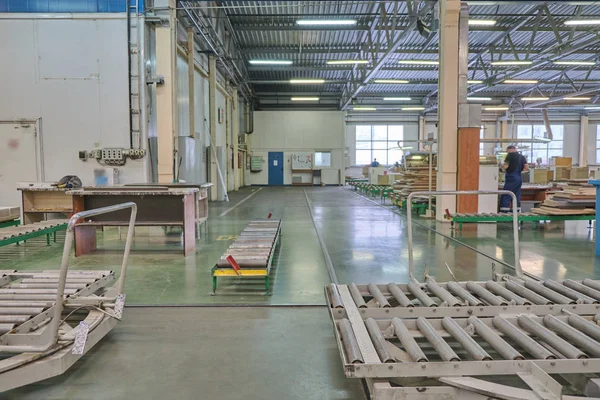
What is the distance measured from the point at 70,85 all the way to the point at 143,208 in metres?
5.00

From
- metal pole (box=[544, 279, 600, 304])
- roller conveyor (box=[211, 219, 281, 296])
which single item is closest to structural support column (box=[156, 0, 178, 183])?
roller conveyor (box=[211, 219, 281, 296])

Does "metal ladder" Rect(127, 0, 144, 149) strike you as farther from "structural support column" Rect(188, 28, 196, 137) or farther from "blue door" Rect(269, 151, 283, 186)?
"blue door" Rect(269, 151, 283, 186)

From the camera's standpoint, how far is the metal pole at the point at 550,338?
2.25 meters

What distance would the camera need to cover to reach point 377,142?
97.1ft

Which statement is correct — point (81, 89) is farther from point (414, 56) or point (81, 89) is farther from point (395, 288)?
point (414, 56)

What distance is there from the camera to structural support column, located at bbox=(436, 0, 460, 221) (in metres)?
8.98

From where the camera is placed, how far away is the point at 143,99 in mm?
9188

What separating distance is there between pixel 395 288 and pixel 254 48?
16603mm

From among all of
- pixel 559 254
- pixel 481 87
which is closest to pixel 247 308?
pixel 559 254

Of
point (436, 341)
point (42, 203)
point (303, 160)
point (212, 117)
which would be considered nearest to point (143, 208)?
point (42, 203)

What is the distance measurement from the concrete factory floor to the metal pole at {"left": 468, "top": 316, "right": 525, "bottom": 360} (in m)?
0.86

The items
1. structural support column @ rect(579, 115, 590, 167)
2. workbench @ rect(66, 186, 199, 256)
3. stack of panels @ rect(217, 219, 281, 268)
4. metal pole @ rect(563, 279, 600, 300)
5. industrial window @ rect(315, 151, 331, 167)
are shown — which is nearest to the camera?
metal pole @ rect(563, 279, 600, 300)

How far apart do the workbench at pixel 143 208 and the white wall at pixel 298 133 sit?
791 inches

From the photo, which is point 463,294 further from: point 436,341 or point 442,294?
point 436,341
